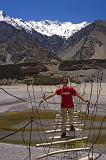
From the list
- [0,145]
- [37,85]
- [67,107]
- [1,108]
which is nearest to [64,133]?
[67,107]

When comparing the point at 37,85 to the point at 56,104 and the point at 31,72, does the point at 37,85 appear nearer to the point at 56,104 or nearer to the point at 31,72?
the point at 31,72

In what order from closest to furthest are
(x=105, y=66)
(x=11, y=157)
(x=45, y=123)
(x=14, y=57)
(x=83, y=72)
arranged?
(x=11, y=157) → (x=45, y=123) → (x=83, y=72) → (x=105, y=66) → (x=14, y=57)

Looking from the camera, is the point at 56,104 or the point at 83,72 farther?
the point at 83,72

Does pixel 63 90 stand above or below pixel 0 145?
above

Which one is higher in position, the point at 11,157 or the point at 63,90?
the point at 63,90

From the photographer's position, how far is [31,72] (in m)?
76.1

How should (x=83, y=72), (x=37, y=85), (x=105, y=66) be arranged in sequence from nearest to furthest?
(x=37, y=85) < (x=83, y=72) < (x=105, y=66)

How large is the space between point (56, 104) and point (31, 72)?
44.4 metres

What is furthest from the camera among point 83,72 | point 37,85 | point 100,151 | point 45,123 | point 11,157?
point 83,72

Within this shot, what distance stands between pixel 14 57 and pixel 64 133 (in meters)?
171

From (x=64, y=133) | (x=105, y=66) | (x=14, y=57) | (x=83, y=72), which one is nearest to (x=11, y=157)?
(x=64, y=133)

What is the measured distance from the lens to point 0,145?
14.5 metres

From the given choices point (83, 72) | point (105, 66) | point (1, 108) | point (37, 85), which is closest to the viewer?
point (1, 108)

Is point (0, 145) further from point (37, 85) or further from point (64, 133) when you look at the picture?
point (37, 85)
